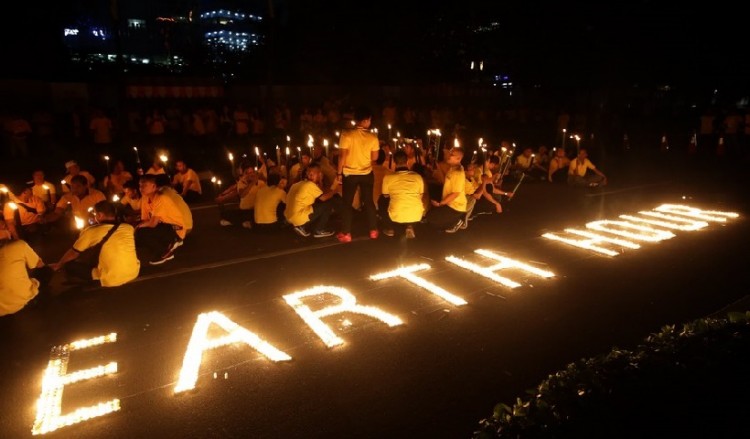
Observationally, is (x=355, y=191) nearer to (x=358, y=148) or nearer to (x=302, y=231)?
(x=358, y=148)

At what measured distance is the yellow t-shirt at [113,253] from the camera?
5898 millimetres

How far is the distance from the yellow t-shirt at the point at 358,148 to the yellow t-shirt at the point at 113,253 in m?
3.18

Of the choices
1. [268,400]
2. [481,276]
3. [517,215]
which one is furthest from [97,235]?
[517,215]

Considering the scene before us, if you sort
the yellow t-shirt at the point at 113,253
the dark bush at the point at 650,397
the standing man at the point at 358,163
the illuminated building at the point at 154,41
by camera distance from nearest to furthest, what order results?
the dark bush at the point at 650,397 → the yellow t-shirt at the point at 113,253 → the standing man at the point at 358,163 → the illuminated building at the point at 154,41

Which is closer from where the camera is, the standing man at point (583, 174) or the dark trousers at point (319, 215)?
the dark trousers at point (319, 215)

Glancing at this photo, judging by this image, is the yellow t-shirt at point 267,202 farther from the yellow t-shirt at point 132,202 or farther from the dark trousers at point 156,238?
the yellow t-shirt at point 132,202

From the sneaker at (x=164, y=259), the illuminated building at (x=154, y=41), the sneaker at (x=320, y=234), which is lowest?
the sneaker at (x=164, y=259)

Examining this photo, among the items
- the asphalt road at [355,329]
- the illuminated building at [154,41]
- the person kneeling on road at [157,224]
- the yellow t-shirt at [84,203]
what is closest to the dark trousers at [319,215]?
the asphalt road at [355,329]

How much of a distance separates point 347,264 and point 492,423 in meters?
4.72

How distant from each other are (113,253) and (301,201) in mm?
2845

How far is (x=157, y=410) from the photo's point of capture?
3.90 meters

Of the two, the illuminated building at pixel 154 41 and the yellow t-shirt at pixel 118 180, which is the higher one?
the illuminated building at pixel 154 41

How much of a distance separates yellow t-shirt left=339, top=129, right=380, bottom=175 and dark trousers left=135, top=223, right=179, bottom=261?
275 cm

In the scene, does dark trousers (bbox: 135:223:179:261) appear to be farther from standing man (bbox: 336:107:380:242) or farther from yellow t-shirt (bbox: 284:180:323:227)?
standing man (bbox: 336:107:380:242)
